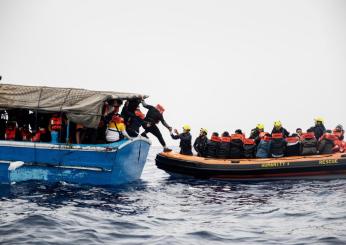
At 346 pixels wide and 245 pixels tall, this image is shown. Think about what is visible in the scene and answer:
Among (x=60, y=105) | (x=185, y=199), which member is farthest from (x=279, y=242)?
(x=60, y=105)

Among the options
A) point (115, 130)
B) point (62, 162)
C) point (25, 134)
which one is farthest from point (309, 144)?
point (25, 134)

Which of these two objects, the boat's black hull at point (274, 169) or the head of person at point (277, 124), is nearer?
the boat's black hull at point (274, 169)

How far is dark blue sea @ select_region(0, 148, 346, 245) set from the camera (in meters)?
8.73

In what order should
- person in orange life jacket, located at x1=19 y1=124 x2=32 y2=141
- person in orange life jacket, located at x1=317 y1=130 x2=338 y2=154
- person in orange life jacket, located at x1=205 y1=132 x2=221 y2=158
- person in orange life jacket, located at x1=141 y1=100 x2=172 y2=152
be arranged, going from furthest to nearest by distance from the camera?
person in orange life jacket, located at x1=205 y1=132 x2=221 y2=158
person in orange life jacket, located at x1=317 y1=130 x2=338 y2=154
person in orange life jacket, located at x1=141 y1=100 x2=172 y2=152
person in orange life jacket, located at x1=19 y1=124 x2=32 y2=141

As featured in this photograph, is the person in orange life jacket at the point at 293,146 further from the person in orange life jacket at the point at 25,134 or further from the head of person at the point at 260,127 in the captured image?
the person in orange life jacket at the point at 25,134

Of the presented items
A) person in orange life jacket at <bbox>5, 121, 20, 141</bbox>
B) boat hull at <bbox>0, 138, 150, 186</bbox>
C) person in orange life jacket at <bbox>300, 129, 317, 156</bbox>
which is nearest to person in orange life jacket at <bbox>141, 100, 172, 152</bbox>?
boat hull at <bbox>0, 138, 150, 186</bbox>

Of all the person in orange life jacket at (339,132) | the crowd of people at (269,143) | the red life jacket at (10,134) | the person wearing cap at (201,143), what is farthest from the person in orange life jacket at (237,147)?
the red life jacket at (10,134)

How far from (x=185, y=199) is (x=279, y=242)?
5.21 m

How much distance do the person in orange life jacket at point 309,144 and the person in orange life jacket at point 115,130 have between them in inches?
302

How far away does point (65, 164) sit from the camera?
49.2 ft

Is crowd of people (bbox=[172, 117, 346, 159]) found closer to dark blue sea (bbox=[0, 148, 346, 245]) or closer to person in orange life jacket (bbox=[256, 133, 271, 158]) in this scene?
person in orange life jacket (bbox=[256, 133, 271, 158])

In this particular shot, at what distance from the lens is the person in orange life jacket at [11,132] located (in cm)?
1570

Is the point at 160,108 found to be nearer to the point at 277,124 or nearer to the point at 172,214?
the point at 277,124

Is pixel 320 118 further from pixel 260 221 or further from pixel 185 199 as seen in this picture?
pixel 260 221
